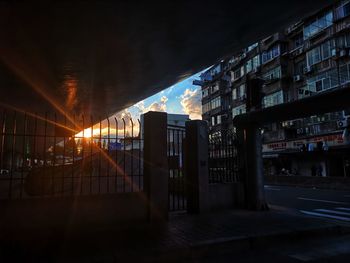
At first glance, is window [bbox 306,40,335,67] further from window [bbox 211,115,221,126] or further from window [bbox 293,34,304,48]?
window [bbox 211,115,221,126]

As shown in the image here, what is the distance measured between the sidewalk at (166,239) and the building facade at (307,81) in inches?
A: 649

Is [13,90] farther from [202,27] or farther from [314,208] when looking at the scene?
[314,208]

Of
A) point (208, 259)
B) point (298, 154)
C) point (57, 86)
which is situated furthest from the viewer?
point (298, 154)

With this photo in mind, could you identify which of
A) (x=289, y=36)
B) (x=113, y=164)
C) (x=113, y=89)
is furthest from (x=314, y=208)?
(x=289, y=36)

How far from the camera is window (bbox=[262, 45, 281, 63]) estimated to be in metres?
38.2

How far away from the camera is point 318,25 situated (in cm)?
3219

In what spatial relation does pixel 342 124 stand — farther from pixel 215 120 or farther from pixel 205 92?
pixel 205 92

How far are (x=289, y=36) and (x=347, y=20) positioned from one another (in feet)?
29.2

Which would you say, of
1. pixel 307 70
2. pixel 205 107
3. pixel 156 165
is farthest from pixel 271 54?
pixel 156 165

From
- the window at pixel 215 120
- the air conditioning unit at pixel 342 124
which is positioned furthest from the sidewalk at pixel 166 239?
the window at pixel 215 120

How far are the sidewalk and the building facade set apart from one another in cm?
1649

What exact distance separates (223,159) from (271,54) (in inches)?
1226

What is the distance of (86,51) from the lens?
27.5 ft

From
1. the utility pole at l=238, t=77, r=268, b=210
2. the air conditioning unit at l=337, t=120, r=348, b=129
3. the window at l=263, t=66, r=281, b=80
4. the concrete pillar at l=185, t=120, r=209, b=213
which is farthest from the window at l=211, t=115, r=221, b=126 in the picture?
the concrete pillar at l=185, t=120, r=209, b=213
